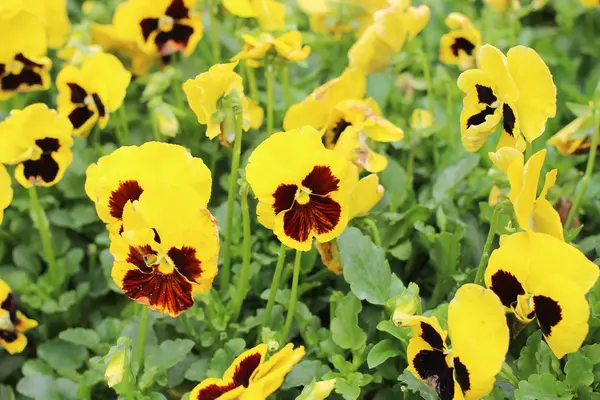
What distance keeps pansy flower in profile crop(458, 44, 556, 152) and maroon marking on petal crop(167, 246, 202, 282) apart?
0.42 m

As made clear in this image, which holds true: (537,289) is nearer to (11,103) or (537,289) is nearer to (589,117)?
(589,117)

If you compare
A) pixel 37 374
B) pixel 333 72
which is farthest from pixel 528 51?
pixel 37 374

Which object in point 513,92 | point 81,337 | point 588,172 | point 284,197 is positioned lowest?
point 81,337

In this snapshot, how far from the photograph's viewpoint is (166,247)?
0.98 m

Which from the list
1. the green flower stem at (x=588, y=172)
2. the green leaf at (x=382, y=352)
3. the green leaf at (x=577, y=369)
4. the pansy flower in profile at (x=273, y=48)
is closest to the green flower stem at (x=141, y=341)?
the green leaf at (x=382, y=352)

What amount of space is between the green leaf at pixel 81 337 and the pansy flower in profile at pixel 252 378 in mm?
352

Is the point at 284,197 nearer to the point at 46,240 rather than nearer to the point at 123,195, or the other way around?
the point at 123,195

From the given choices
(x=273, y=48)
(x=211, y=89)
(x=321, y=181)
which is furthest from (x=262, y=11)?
(x=321, y=181)

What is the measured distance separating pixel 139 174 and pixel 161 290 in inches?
6.2

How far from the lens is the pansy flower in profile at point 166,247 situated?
3.09 ft

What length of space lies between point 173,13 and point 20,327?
2.33 ft

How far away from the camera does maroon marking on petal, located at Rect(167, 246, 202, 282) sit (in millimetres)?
972

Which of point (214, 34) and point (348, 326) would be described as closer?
point (348, 326)

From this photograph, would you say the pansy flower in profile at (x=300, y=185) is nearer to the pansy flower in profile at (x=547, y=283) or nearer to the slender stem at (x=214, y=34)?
the pansy flower in profile at (x=547, y=283)
